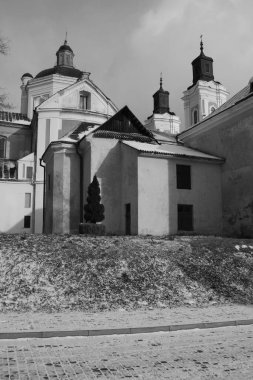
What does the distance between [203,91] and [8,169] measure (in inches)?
1095

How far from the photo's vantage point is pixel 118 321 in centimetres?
880

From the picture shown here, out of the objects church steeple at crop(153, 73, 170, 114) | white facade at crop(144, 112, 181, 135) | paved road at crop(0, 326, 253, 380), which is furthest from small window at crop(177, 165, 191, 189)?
church steeple at crop(153, 73, 170, 114)

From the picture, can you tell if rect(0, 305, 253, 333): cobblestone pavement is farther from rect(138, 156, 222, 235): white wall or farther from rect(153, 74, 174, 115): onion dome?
rect(153, 74, 174, 115): onion dome

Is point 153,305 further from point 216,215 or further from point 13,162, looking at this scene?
point 13,162

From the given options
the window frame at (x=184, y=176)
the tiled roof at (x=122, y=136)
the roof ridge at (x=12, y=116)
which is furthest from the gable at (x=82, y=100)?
the window frame at (x=184, y=176)

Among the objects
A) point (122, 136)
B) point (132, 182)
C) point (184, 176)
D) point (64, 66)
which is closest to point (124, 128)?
point (122, 136)

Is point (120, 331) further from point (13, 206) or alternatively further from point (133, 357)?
point (13, 206)

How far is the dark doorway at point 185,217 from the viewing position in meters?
21.7

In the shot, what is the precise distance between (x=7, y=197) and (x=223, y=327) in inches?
1237

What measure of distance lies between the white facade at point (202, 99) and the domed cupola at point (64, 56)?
16.8 metres

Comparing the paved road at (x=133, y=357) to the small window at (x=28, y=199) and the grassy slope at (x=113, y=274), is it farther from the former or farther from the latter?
the small window at (x=28, y=199)

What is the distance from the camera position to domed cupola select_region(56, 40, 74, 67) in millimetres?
51500

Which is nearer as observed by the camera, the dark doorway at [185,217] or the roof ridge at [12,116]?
the dark doorway at [185,217]

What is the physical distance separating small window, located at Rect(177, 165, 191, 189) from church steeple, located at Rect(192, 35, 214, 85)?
33398mm
